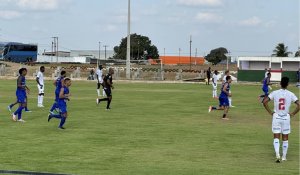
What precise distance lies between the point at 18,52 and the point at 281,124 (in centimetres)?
9947

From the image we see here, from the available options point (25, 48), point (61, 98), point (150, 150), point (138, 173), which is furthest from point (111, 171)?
point (25, 48)

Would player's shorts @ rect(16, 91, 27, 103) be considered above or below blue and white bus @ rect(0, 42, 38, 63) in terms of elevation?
below

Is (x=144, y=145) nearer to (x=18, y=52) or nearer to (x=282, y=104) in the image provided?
(x=282, y=104)

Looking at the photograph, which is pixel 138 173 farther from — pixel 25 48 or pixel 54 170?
pixel 25 48

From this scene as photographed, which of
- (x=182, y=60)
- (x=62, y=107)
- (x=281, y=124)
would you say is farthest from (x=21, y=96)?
(x=182, y=60)

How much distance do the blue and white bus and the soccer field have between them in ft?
277

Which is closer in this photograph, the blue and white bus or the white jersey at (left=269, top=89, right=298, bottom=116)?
the white jersey at (left=269, top=89, right=298, bottom=116)

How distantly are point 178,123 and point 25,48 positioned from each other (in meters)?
92.9

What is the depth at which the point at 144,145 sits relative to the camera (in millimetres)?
12781

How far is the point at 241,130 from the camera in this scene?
16156 mm

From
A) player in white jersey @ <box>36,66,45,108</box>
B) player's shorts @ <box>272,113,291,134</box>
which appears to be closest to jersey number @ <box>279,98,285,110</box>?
player's shorts @ <box>272,113,291,134</box>

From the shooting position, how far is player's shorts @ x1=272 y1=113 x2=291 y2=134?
11.0 metres

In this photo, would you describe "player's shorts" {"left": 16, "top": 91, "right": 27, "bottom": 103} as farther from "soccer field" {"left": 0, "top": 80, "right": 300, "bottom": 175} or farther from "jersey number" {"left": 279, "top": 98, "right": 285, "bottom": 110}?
"jersey number" {"left": 279, "top": 98, "right": 285, "bottom": 110}

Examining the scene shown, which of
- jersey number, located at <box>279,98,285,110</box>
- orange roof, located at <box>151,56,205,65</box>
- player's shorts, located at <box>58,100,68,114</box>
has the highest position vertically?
orange roof, located at <box>151,56,205,65</box>
